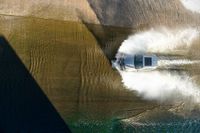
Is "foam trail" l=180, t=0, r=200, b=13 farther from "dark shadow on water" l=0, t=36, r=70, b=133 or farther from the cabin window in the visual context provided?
"dark shadow on water" l=0, t=36, r=70, b=133

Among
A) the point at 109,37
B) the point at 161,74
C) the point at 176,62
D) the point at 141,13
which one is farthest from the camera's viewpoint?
the point at 176,62

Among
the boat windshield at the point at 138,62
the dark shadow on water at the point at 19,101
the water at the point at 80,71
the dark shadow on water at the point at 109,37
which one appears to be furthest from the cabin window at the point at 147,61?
the dark shadow on water at the point at 19,101

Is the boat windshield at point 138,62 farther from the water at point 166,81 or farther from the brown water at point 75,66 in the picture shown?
the brown water at point 75,66

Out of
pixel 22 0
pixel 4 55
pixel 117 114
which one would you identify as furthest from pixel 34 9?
pixel 117 114

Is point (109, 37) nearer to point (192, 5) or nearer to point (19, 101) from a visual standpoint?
point (192, 5)

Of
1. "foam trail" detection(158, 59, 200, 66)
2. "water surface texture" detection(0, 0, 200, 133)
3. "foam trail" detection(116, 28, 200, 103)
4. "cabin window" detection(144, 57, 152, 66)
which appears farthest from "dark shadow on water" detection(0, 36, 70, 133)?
"foam trail" detection(158, 59, 200, 66)

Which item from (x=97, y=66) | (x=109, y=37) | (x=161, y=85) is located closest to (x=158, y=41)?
(x=161, y=85)
